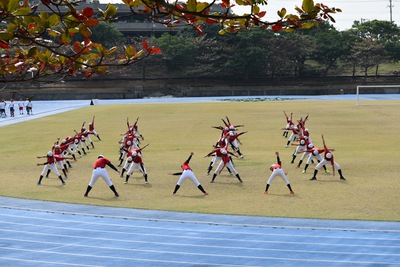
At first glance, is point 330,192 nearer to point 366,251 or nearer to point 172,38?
point 366,251

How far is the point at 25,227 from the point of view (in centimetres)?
1598

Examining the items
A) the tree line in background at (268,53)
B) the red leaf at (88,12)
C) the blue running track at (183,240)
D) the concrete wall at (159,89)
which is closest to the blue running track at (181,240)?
the blue running track at (183,240)

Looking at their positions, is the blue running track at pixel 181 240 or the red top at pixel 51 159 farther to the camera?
the red top at pixel 51 159

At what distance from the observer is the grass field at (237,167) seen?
1822 centimetres

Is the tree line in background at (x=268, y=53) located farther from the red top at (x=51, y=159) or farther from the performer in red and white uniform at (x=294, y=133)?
the red top at (x=51, y=159)

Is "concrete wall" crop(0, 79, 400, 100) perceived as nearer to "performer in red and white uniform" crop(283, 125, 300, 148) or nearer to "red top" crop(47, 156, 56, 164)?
"performer in red and white uniform" crop(283, 125, 300, 148)

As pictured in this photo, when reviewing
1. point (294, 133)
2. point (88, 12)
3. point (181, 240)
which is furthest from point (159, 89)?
point (88, 12)

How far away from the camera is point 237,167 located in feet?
82.5

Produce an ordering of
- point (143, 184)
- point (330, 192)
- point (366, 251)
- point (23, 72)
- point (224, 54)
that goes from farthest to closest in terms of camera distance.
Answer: point (224, 54) → point (143, 184) → point (330, 192) → point (366, 251) → point (23, 72)

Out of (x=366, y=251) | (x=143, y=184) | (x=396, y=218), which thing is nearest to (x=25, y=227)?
(x=143, y=184)

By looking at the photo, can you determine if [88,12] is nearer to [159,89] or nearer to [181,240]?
[181,240]

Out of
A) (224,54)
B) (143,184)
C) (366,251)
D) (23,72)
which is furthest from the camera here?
(224,54)

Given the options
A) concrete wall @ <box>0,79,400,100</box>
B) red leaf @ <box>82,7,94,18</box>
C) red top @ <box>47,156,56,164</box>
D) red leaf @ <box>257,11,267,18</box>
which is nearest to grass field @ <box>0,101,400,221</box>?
red top @ <box>47,156,56,164</box>

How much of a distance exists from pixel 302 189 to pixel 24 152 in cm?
1582
